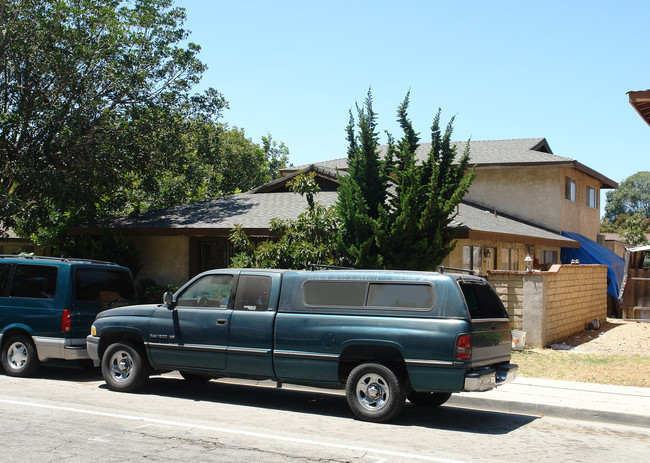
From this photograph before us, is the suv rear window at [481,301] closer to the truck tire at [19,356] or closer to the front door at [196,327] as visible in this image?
the front door at [196,327]

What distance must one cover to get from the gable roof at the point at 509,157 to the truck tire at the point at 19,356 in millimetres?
12195

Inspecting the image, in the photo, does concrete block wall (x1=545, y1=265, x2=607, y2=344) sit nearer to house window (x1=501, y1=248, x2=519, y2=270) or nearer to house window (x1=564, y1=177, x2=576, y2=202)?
house window (x1=501, y1=248, x2=519, y2=270)

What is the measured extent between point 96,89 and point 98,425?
13.3 metres

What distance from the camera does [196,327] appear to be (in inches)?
379

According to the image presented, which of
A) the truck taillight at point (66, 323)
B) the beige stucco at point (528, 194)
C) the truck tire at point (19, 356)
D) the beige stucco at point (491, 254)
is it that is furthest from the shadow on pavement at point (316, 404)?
the beige stucco at point (528, 194)

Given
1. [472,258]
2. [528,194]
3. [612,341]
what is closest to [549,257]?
[528,194]

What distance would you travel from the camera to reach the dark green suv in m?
11.1

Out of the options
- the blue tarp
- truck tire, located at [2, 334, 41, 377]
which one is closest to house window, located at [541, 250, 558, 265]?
the blue tarp

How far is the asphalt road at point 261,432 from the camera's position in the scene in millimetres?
6734

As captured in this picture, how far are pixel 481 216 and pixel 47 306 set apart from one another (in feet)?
44.9

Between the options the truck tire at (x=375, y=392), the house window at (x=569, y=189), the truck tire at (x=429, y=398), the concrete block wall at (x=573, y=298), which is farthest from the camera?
the house window at (x=569, y=189)

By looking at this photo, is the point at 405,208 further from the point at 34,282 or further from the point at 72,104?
the point at 72,104

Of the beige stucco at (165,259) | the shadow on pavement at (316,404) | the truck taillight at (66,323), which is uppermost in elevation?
the beige stucco at (165,259)

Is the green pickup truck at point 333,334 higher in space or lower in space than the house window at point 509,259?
lower
